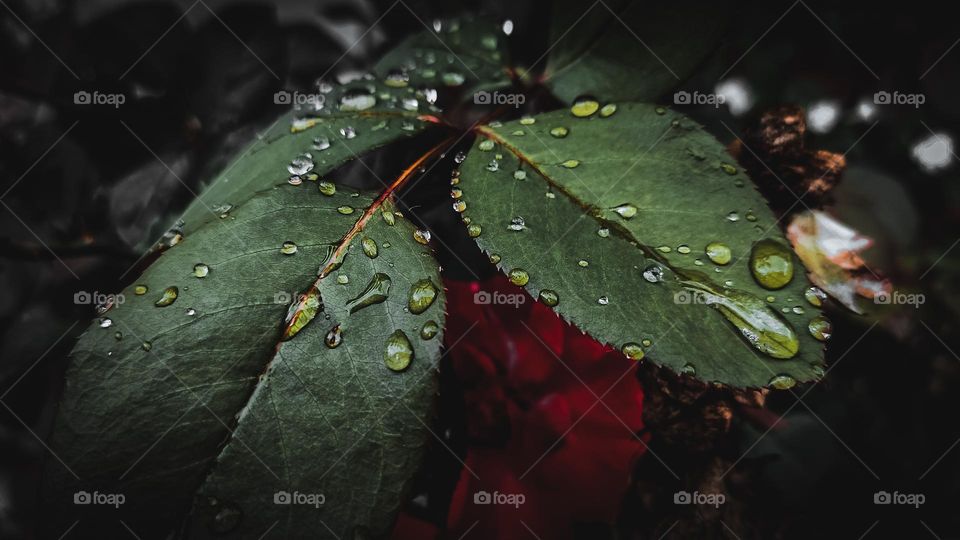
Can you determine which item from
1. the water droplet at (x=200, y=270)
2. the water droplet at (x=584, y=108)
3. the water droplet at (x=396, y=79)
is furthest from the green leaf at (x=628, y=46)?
the water droplet at (x=200, y=270)

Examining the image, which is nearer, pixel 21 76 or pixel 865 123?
pixel 21 76

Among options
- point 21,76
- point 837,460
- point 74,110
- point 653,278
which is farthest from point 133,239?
point 837,460

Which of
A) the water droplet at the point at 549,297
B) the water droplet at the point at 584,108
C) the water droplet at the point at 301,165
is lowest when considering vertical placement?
the water droplet at the point at 549,297

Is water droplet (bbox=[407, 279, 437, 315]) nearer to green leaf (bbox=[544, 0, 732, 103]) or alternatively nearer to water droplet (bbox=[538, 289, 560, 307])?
water droplet (bbox=[538, 289, 560, 307])

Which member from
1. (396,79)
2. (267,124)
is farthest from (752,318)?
(267,124)

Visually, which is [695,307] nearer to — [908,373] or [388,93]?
[388,93]

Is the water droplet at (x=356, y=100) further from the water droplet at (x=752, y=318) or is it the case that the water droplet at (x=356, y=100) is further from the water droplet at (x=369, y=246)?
the water droplet at (x=752, y=318)
